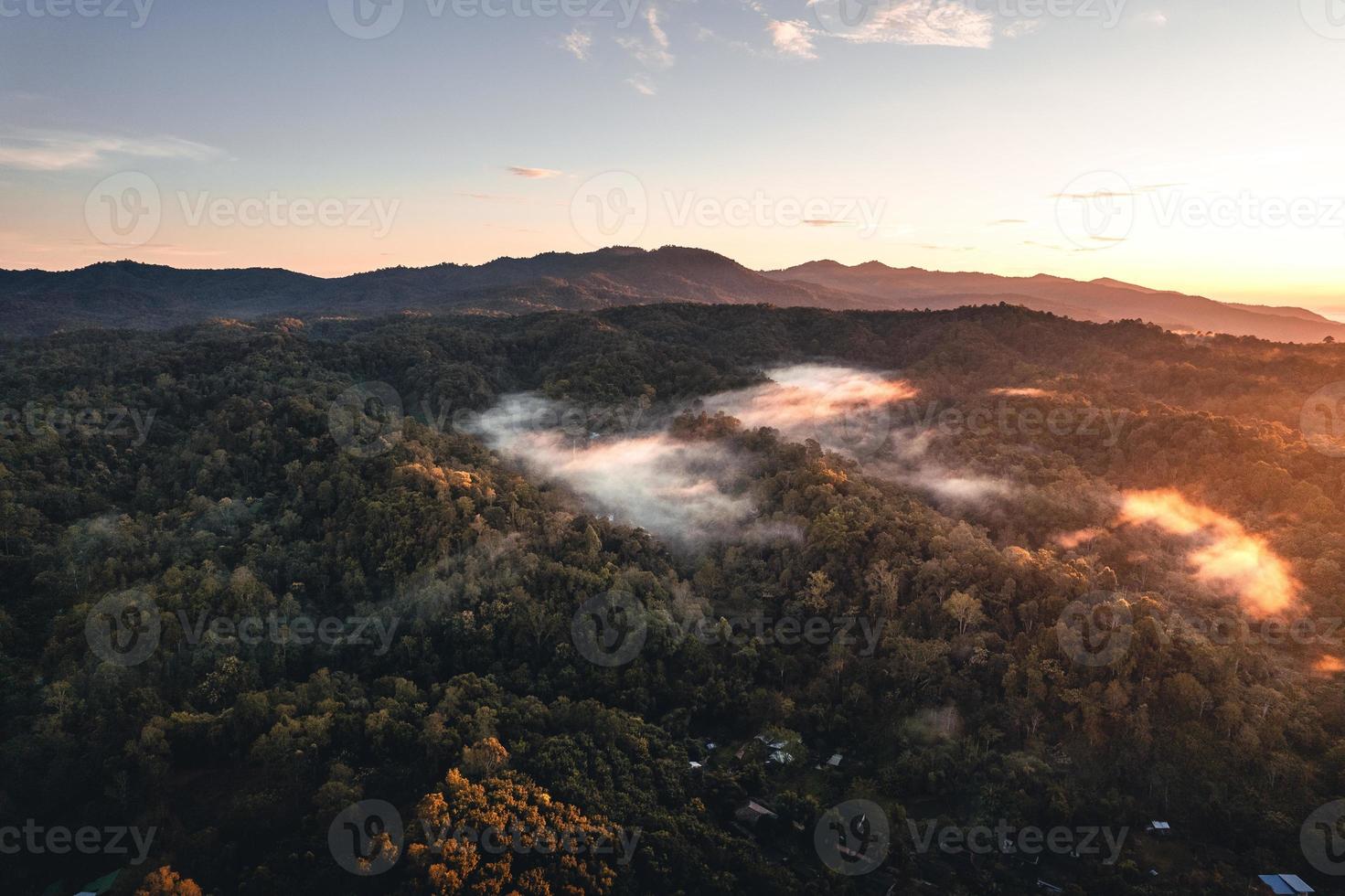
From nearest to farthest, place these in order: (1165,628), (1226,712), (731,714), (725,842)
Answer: (725,842), (1226,712), (1165,628), (731,714)

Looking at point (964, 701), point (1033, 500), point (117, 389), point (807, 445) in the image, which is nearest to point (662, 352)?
point (807, 445)

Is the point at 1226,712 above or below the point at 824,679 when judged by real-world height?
above

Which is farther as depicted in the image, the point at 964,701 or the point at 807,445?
the point at 807,445

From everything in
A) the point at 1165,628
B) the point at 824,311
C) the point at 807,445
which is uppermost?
the point at 824,311

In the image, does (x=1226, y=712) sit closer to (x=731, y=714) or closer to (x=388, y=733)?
(x=731, y=714)

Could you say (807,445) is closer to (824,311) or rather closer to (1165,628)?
(1165,628)

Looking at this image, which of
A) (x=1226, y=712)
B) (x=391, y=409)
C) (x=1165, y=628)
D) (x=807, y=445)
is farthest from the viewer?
(x=391, y=409)
